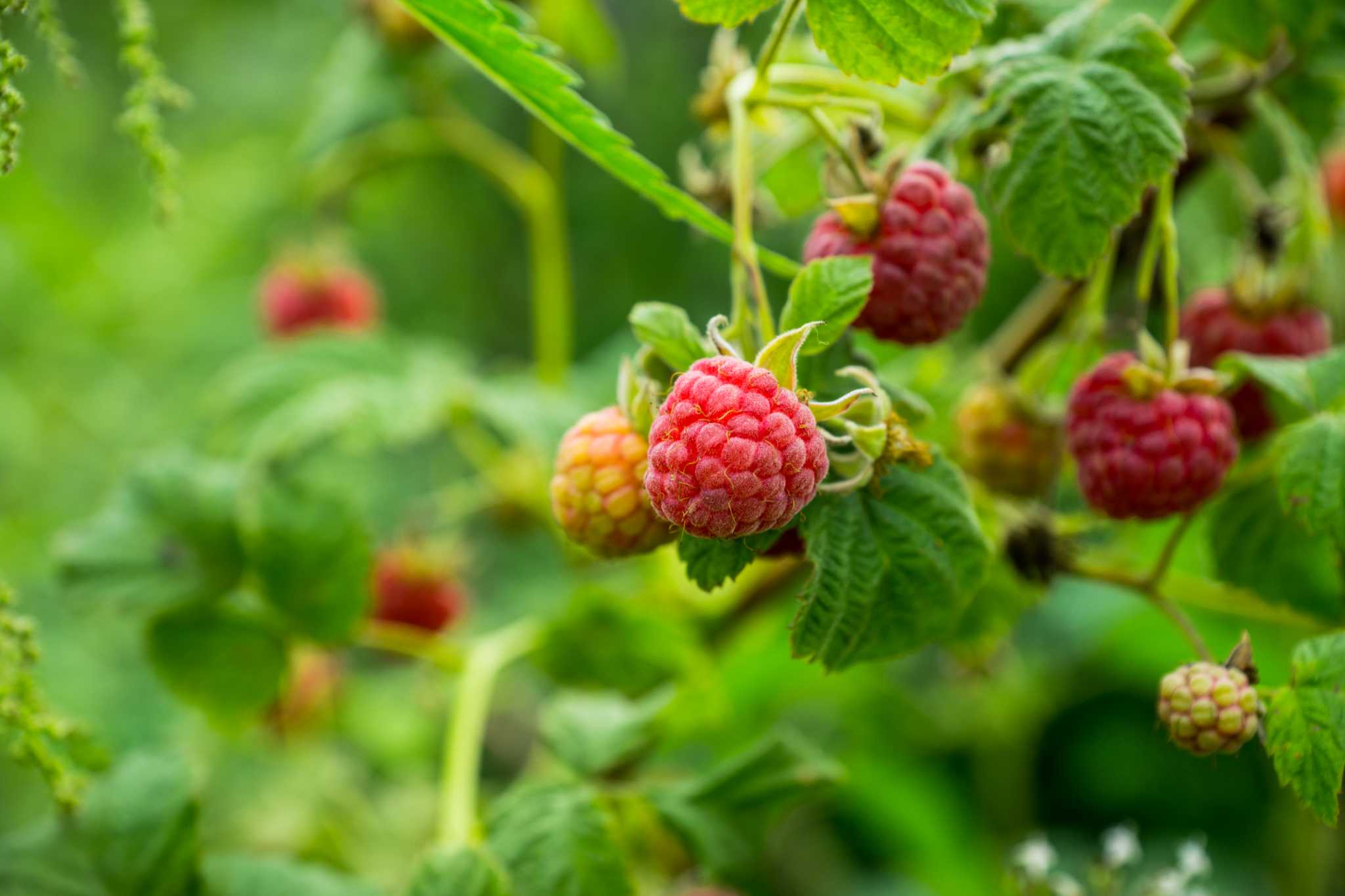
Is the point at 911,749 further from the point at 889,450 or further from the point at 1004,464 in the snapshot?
the point at 889,450

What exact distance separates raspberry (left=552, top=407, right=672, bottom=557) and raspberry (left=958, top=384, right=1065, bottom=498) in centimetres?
29

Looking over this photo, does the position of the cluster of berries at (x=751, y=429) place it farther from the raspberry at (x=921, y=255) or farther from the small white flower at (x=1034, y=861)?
the small white flower at (x=1034, y=861)

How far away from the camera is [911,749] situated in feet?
5.13

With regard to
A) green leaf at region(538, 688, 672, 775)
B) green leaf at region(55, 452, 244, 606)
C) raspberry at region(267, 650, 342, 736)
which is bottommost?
raspberry at region(267, 650, 342, 736)

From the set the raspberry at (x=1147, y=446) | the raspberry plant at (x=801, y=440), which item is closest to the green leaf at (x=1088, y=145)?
the raspberry plant at (x=801, y=440)

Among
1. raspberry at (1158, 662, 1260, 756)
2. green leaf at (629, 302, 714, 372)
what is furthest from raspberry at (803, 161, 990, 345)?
raspberry at (1158, 662, 1260, 756)

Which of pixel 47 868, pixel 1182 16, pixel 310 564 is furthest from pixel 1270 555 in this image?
pixel 47 868

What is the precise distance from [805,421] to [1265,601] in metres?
0.43

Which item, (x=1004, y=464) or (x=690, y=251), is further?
(x=690, y=251)

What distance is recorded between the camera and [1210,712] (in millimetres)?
525

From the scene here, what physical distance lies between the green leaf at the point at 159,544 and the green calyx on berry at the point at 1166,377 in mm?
670

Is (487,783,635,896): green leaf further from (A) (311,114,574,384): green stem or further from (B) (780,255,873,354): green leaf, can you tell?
(A) (311,114,574,384): green stem

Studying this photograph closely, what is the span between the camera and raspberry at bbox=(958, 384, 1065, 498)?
2.58ft

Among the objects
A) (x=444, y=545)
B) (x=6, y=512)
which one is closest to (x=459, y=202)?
(x=6, y=512)
